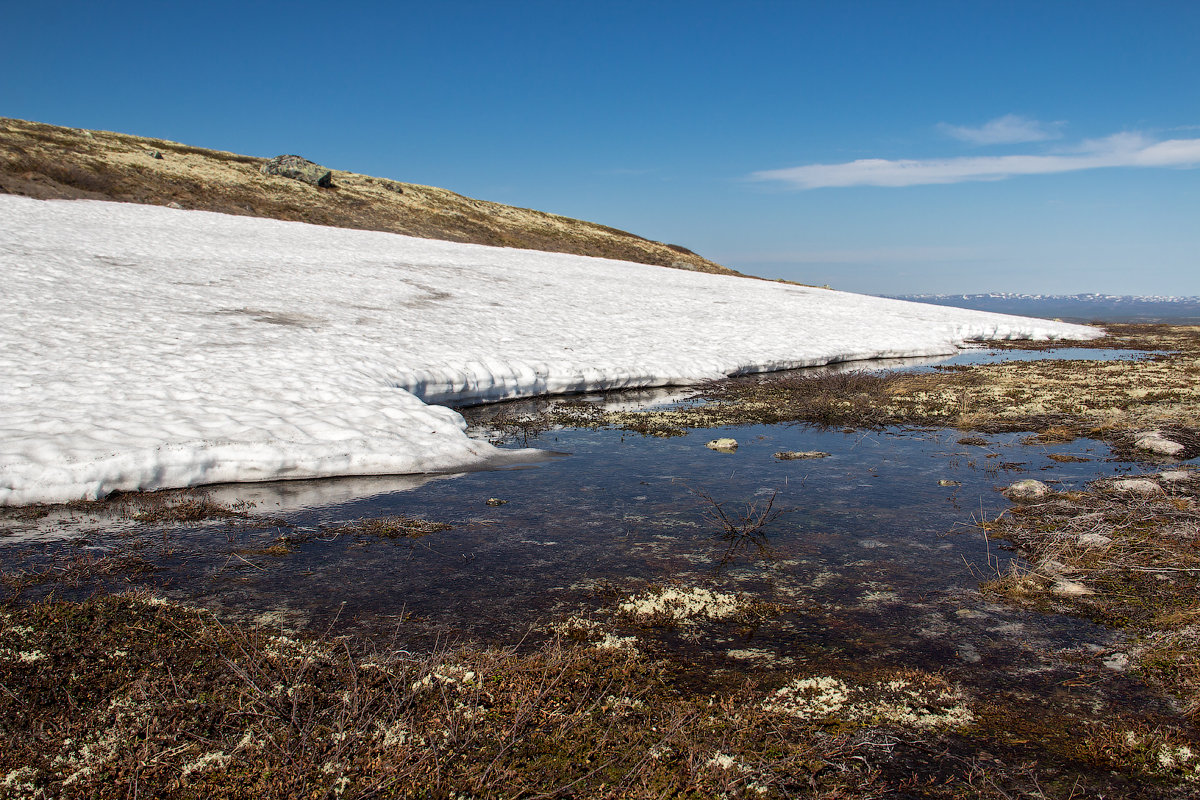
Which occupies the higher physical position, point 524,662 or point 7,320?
point 7,320

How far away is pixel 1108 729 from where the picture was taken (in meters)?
3.89

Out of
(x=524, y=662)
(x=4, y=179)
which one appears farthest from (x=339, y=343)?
(x=4, y=179)

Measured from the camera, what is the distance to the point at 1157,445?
35.9 feet

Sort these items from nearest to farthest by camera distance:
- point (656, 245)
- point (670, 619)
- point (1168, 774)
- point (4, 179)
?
point (1168, 774), point (670, 619), point (4, 179), point (656, 245)

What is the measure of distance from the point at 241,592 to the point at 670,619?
11.6ft

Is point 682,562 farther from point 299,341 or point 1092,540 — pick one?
point 299,341

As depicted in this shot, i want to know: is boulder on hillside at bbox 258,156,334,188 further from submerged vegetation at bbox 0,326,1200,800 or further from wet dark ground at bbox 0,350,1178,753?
submerged vegetation at bbox 0,326,1200,800

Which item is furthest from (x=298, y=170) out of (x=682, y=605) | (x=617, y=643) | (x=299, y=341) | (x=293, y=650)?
(x=617, y=643)

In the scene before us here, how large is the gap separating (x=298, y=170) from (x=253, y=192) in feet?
30.1

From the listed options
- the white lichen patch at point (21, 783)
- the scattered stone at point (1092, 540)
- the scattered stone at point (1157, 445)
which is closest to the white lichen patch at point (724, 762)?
the white lichen patch at point (21, 783)

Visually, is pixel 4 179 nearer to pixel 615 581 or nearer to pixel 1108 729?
pixel 615 581

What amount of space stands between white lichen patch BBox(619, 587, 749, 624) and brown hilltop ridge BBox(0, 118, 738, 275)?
147 feet

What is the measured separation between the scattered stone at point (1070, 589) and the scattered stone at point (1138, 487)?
3.02 metres

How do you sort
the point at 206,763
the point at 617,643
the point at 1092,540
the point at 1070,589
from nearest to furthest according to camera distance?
the point at 206,763 → the point at 617,643 → the point at 1070,589 → the point at 1092,540
